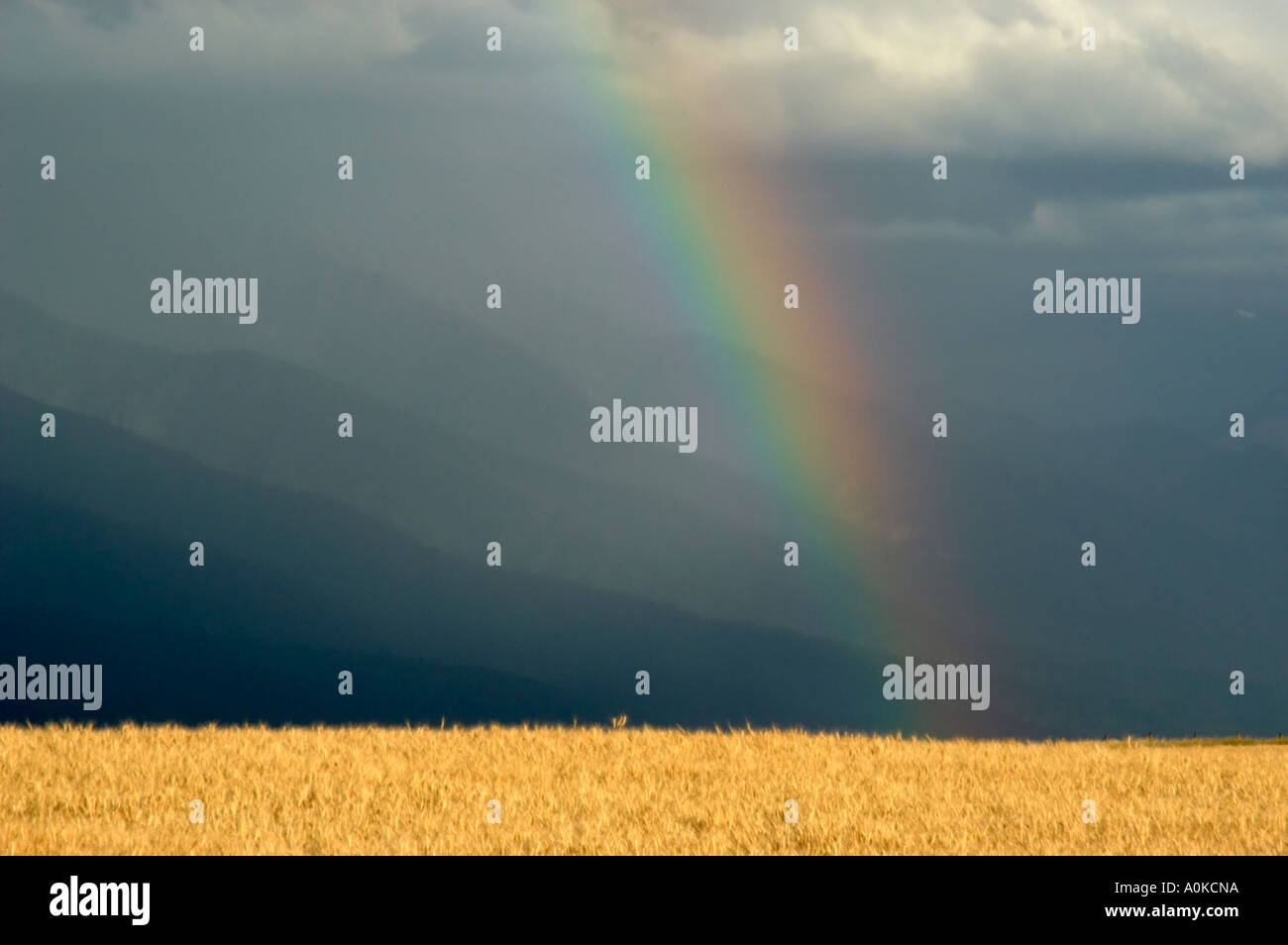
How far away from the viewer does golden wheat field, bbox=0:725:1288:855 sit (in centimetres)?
1365

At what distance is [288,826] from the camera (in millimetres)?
14727

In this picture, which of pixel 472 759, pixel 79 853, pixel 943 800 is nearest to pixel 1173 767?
pixel 943 800

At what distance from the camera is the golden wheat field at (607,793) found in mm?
13648

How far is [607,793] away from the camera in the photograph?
17.0 meters
